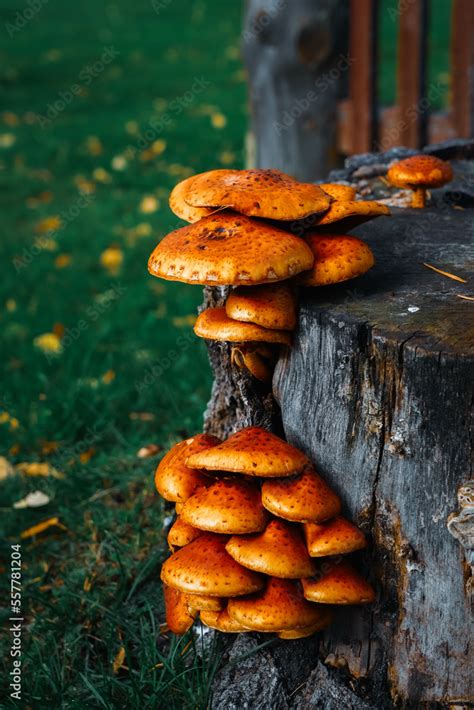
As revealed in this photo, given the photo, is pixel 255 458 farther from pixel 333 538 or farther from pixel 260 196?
pixel 260 196

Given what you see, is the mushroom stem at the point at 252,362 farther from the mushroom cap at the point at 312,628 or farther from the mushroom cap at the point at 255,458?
the mushroom cap at the point at 312,628

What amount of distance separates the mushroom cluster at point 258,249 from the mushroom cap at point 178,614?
1004mm

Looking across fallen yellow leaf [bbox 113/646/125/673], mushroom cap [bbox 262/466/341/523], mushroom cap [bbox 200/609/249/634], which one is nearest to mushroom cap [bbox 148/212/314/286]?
mushroom cap [bbox 262/466/341/523]

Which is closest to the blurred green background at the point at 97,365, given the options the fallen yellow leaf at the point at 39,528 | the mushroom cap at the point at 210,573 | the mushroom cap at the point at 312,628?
the fallen yellow leaf at the point at 39,528

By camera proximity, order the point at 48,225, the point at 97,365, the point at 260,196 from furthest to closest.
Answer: the point at 48,225, the point at 97,365, the point at 260,196

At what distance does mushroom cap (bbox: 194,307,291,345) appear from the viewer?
2.68 meters

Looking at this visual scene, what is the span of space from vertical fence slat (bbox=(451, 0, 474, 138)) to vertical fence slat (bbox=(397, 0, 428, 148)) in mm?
219

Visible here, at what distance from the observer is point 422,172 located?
132 inches

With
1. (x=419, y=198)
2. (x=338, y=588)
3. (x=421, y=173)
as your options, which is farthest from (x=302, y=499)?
(x=419, y=198)

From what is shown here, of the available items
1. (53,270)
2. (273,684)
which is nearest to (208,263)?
(273,684)

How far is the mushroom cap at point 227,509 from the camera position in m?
2.54

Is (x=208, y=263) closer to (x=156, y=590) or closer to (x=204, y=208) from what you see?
(x=204, y=208)

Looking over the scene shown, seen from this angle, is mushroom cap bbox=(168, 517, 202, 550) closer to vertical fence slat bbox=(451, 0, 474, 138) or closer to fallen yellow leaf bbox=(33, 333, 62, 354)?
fallen yellow leaf bbox=(33, 333, 62, 354)

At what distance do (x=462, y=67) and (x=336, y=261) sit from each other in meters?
4.09
